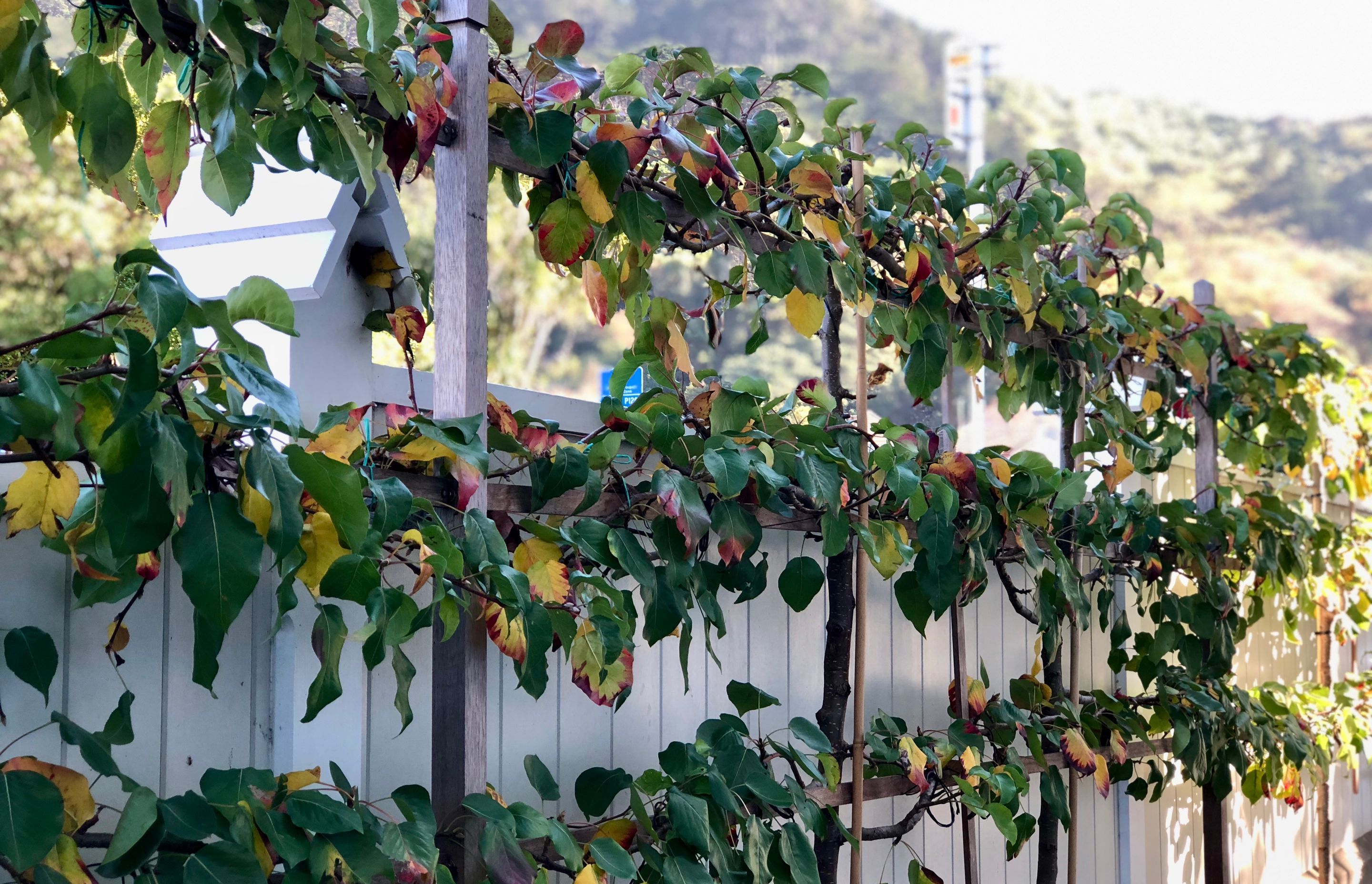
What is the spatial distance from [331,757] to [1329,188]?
80.9 feet

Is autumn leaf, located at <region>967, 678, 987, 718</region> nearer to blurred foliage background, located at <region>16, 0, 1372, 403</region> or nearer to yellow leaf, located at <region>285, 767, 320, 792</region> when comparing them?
yellow leaf, located at <region>285, 767, 320, 792</region>

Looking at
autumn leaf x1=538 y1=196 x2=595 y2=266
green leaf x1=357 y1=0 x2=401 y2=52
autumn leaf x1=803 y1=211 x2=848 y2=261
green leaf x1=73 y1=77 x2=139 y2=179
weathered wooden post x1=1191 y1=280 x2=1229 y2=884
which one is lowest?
weathered wooden post x1=1191 y1=280 x2=1229 y2=884

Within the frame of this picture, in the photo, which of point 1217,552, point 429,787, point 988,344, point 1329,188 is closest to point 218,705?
point 429,787

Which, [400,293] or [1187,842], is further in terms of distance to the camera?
[1187,842]

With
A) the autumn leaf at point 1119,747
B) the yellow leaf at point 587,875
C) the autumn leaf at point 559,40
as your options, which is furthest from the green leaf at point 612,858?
the autumn leaf at point 1119,747

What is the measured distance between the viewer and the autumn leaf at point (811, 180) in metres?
1.61

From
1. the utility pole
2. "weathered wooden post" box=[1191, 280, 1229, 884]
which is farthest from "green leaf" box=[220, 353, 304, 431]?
the utility pole

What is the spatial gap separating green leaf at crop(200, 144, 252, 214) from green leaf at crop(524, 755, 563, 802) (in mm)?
687

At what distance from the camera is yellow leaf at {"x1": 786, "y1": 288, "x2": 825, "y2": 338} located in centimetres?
158

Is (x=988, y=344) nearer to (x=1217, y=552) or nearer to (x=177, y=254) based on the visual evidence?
(x=1217, y=552)

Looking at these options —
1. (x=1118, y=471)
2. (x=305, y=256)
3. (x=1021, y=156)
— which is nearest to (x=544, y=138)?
(x=305, y=256)

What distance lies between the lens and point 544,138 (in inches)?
52.4

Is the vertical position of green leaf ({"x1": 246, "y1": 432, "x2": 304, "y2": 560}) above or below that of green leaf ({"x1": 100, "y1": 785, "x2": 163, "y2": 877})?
above

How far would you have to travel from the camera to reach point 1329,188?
22.3 meters
